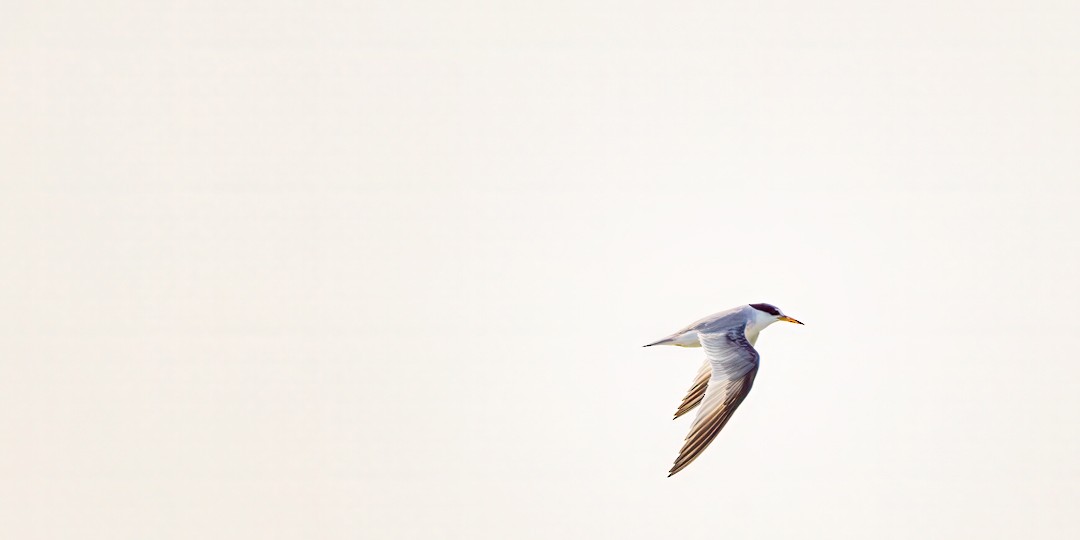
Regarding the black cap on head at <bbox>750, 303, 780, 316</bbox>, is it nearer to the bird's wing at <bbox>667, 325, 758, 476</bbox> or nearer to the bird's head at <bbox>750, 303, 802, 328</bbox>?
the bird's head at <bbox>750, 303, 802, 328</bbox>

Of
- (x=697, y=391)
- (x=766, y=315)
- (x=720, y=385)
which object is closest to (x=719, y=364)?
(x=720, y=385)

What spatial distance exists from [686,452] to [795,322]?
5984mm

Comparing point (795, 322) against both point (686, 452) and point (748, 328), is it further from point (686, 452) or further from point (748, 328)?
point (686, 452)

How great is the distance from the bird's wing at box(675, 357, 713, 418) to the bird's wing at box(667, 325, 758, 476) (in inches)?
34.8

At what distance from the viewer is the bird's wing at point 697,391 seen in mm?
21016

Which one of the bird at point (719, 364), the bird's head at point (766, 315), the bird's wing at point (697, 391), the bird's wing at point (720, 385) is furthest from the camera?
the bird's head at point (766, 315)

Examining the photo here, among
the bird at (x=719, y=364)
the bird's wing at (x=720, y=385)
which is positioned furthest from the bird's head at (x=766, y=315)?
the bird's wing at (x=720, y=385)

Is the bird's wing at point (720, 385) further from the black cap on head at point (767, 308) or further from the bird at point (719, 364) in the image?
the black cap on head at point (767, 308)

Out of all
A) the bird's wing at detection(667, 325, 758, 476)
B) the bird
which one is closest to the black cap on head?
the bird

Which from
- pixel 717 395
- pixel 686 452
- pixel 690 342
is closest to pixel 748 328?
pixel 690 342

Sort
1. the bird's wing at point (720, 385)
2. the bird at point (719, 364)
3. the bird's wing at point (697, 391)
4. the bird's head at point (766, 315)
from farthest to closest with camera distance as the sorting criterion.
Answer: the bird's head at point (766, 315) < the bird's wing at point (697, 391) < the bird at point (719, 364) < the bird's wing at point (720, 385)

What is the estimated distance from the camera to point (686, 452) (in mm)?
17297

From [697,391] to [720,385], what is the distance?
2.32 metres

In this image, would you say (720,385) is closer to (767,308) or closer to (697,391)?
(697,391)
